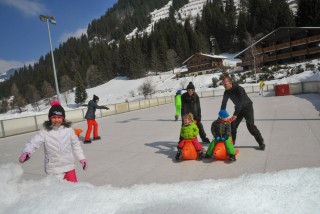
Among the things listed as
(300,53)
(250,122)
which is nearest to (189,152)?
(250,122)

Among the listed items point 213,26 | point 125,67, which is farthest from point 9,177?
point 213,26

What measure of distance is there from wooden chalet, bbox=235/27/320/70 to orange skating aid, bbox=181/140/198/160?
5263 cm

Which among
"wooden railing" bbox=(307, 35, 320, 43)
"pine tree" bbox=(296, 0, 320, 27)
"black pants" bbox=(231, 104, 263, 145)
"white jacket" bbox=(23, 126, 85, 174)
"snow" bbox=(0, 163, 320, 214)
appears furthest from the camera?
"pine tree" bbox=(296, 0, 320, 27)

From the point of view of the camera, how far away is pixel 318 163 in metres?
4.50

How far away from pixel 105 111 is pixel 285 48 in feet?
158

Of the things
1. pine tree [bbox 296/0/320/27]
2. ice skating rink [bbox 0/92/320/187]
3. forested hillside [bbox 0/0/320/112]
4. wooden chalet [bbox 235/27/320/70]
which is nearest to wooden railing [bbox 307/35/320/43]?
Result: wooden chalet [bbox 235/27/320/70]

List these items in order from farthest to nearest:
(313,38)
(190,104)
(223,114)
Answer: (313,38) → (190,104) → (223,114)

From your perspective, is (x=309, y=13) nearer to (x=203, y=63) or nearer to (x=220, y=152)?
(x=203, y=63)

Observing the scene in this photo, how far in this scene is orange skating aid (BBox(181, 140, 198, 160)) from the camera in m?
5.57

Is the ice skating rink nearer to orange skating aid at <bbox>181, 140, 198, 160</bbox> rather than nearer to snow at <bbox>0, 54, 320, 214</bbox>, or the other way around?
orange skating aid at <bbox>181, 140, 198, 160</bbox>

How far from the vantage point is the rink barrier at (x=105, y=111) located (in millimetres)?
14570

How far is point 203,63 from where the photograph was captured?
257 feet

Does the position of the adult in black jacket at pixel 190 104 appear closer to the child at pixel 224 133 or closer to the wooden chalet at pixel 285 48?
the child at pixel 224 133

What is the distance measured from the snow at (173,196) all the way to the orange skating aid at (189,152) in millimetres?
2039
